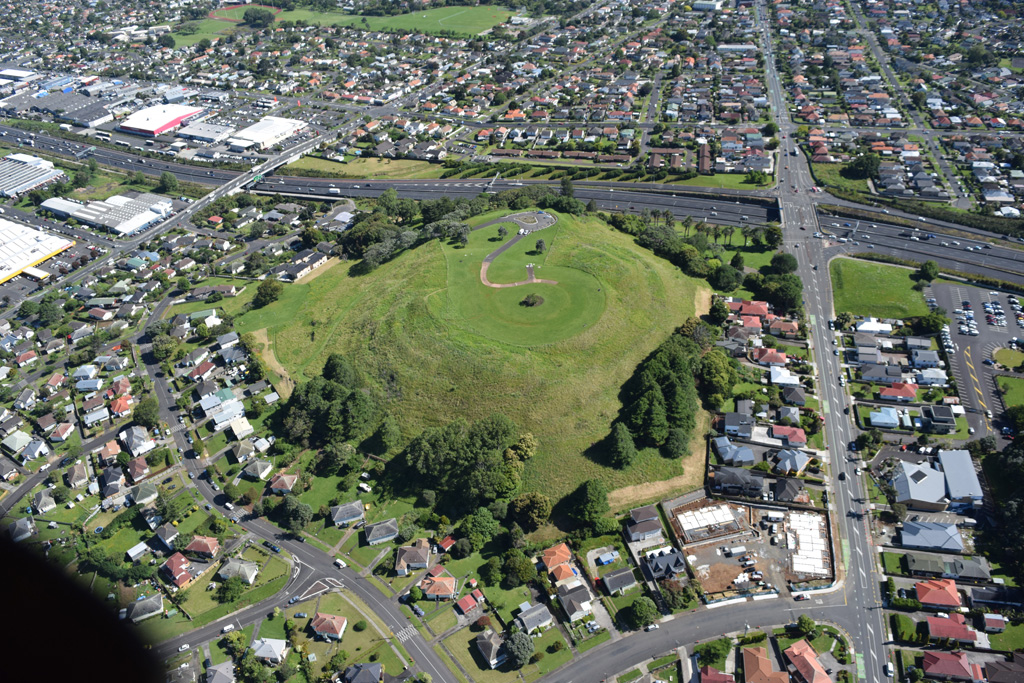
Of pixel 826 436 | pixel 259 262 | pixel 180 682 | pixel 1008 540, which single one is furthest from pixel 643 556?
pixel 259 262

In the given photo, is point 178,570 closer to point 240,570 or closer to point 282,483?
point 240,570

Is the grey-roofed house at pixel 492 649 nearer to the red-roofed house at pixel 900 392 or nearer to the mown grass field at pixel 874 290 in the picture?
the red-roofed house at pixel 900 392

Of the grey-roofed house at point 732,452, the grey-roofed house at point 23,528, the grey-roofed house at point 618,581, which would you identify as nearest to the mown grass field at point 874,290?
the grey-roofed house at point 732,452

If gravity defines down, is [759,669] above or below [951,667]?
below

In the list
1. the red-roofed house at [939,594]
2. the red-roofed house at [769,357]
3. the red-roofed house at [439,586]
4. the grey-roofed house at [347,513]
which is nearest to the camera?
the red-roofed house at [939,594]

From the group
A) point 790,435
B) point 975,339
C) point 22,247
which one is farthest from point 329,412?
point 975,339

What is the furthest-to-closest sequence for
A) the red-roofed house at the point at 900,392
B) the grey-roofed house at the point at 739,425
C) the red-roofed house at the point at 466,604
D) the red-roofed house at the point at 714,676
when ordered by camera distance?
the red-roofed house at the point at 900,392, the grey-roofed house at the point at 739,425, the red-roofed house at the point at 466,604, the red-roofed house at the point at 714,676

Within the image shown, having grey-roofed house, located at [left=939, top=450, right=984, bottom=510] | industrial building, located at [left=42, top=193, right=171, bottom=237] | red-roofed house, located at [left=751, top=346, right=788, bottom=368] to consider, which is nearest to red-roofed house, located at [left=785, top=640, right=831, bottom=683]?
grey-roofed house, located at [left=939, top=450, right=984, bottom=510]
